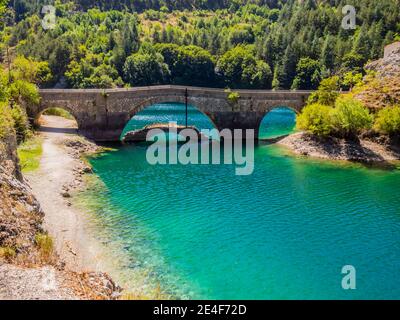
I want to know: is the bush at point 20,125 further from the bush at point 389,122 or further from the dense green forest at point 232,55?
the dense green forest at point 232,55

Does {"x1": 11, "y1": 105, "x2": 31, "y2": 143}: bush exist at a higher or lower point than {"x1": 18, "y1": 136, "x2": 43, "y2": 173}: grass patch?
higher

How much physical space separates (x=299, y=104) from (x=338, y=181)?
26262 mm

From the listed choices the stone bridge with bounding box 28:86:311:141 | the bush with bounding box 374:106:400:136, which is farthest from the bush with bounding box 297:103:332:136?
the stone bridge with bounding box 28:86:311:141

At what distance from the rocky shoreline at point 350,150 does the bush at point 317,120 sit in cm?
128

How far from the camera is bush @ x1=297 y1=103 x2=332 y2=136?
60.3 m

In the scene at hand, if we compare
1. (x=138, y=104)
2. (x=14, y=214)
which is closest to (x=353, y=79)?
(x=138, y=104)

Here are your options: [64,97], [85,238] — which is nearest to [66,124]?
[64,97]

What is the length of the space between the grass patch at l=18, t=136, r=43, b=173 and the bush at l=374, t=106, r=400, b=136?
46.0 metres

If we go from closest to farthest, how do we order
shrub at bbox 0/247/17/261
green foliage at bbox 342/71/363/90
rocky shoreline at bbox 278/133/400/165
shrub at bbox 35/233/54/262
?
shrub at bbox 0/247/17/261 → shrub at bbox 35/233/54/262 → rocky shoreline at bbox 278/133/400/165 → green foliage at bbox 342/71/363/90

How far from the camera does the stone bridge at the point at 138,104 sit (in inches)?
2579

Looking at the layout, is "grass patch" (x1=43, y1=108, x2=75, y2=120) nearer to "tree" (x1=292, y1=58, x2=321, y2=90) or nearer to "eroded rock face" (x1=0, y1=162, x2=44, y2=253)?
"eroded rock face" (x1=0, y1=162, x2=44, y2=253)

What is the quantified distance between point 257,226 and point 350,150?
29555mm

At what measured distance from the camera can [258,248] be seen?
99.3ft

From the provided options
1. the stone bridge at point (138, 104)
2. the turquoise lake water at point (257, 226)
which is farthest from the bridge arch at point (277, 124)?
the turquoise lake water at point (257, 226)
